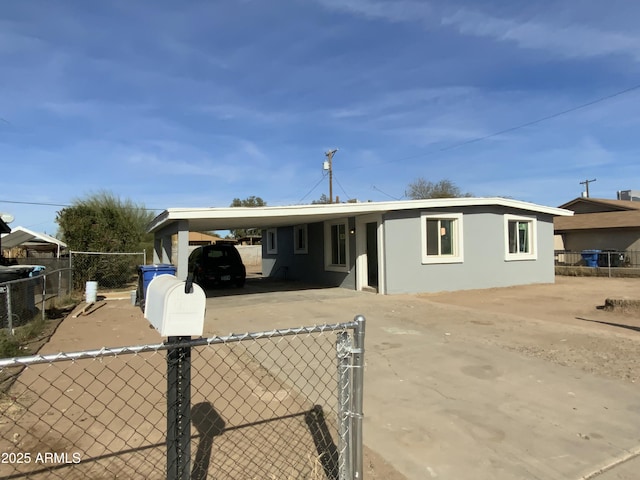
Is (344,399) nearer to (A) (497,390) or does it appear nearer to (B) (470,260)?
(A) (497,390)

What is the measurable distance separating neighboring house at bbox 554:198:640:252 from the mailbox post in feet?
92.9

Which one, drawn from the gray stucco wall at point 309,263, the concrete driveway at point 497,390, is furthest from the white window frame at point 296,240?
the concrete driveway at point 497,390

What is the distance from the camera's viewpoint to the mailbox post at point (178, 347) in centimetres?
197

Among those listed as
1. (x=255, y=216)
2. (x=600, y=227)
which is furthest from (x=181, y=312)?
(x=600, y=227)

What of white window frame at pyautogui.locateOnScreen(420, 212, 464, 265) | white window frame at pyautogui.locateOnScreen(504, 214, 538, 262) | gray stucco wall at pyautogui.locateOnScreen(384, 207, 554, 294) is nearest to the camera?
gray stucco wall at pyautogui.locateOnScreen(384, 207, 554, 294)

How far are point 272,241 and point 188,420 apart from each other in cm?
2057

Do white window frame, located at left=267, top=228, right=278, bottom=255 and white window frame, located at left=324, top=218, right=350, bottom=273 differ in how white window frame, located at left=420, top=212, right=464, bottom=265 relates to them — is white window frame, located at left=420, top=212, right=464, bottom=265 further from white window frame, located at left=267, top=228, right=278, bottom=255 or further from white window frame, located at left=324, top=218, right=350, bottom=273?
white window frame, located at left=267, top=228, right=278, bottom=255

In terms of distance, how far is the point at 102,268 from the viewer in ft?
56.0

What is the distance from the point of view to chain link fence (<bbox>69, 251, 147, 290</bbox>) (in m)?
16.3

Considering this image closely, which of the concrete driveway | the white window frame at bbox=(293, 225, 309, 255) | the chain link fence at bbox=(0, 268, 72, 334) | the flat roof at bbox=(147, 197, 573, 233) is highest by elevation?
the flat roof at bbox=(147, 197, 573, 233)

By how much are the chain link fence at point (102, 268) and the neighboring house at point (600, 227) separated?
2527cm

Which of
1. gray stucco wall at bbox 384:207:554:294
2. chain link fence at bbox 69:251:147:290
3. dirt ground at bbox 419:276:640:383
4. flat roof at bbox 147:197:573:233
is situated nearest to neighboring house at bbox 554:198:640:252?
gray stucco wall at bbox 384:207:554:294

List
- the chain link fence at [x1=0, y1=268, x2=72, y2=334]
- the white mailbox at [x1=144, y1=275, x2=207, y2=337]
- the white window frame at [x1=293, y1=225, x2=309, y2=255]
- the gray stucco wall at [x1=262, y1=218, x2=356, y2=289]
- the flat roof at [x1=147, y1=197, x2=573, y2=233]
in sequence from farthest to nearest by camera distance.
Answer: the white window frame at [x1=293, y1=225, x2=309, y2=255] < the gray stucco wall at [x1=262, y1=218, x2=356, y2=289] < the flat roof at [x1=147, y1=197, x2=573, y2=233] < the chain link fence at [x1=0, y1=268, x2=72, y2=334] < the white mailbox at [x1=144, y1=275, x2=207, y2=337]

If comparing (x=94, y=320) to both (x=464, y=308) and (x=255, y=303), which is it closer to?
(x=255, y=303)
